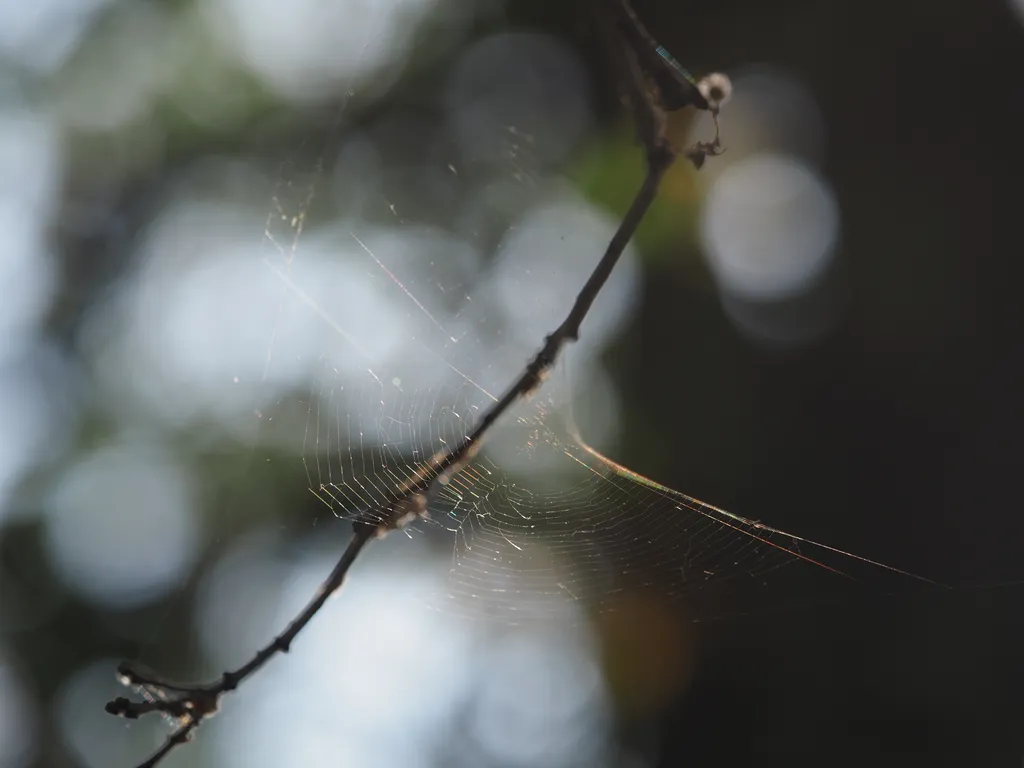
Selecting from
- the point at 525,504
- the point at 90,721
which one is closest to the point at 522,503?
the point at 525,504

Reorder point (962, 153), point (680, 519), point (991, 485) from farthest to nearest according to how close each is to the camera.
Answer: point (962, 153) < point (991, 485) < point (680, 519)

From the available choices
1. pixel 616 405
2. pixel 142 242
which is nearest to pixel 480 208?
pixel 616 405

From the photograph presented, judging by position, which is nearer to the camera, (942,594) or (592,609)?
(942,594)

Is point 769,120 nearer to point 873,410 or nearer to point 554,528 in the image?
point 873,410

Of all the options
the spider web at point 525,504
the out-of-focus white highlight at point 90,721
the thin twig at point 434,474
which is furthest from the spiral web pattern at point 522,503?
the out-of-focus white highlight at point 90,721

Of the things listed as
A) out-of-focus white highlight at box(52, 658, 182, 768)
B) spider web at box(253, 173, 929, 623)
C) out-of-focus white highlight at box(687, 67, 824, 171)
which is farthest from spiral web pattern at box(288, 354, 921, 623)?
out-of-focus white highlight at box(52, 658, 182, 768)

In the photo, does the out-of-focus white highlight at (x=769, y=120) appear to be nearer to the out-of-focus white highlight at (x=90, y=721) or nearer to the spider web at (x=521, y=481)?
the spider web at (x=521, y=481)

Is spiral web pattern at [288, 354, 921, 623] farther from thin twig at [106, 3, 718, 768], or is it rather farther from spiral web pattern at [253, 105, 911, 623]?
thin twig at [106, 3, 718, 768]

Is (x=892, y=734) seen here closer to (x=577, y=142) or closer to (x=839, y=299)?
(x=839, y=299)
